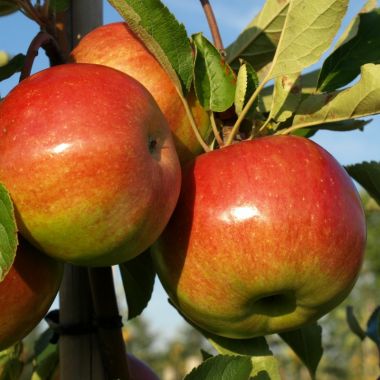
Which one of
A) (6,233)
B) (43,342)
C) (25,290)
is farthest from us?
(43,342)

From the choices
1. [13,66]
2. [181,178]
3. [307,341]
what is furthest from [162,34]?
[307,341]

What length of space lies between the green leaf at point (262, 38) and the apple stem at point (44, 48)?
29 centimetres

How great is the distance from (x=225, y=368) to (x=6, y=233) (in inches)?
13.2

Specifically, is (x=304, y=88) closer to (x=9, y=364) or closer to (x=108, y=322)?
(x=108, y=322)

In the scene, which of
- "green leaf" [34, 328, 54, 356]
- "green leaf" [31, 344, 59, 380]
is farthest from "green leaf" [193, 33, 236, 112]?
"green leaf" [34, 328, 54, 356]

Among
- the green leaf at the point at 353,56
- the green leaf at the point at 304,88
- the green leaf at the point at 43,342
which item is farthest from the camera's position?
the green leaf at the point at 43,342

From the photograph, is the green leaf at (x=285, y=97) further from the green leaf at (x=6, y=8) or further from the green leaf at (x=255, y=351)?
the green leaf at (x=6, y=8)

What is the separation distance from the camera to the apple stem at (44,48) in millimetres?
925

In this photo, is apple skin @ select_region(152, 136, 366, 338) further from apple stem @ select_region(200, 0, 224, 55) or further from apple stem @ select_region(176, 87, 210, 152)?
apple stem @ select_region(200, 0, 224, 55)

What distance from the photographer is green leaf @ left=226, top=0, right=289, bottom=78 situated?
1.09 m

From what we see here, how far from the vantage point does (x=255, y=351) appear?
101cm

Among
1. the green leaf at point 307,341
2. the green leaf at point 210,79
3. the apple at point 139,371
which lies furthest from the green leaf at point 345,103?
the apple at point 139,371

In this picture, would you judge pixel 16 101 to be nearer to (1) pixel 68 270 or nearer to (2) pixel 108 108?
(2) pixel 108 108

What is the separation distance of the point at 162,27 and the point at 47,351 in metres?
0.76
